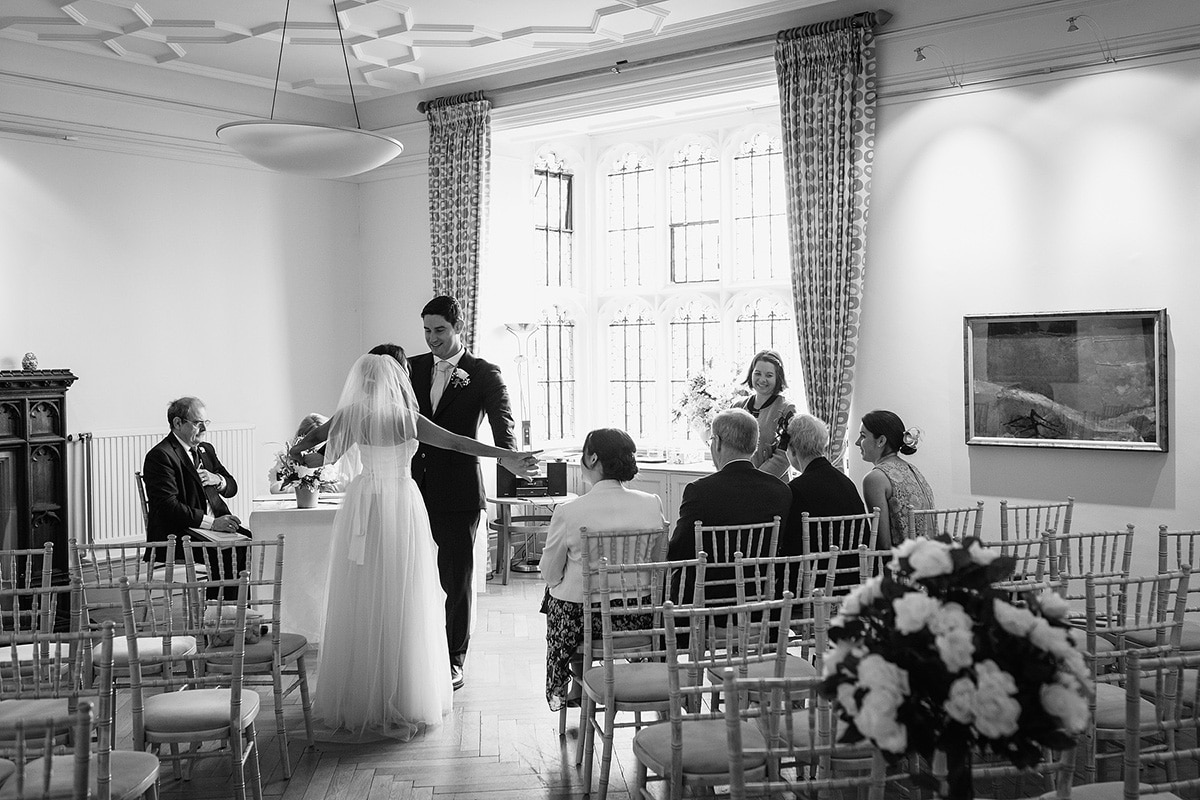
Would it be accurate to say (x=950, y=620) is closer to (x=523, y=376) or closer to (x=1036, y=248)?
(x=1036, y=248)

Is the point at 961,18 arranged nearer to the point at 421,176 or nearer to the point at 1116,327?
the point at 1116,327

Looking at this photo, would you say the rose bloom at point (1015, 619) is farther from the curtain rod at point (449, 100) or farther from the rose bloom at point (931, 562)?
the curtain rod at point (449, 100)

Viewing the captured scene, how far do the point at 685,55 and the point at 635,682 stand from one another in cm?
510

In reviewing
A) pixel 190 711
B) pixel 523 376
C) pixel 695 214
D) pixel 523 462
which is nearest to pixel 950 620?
pixel 190 711

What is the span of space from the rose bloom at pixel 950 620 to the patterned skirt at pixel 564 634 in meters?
2.47

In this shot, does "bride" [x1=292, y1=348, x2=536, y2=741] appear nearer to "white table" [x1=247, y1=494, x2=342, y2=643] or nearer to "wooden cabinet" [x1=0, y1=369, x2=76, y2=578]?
"white table" [x1=247, y1=494, x2=342, y2=643]

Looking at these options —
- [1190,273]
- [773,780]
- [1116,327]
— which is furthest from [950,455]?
[773,780]

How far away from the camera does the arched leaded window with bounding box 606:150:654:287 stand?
30.9 ft

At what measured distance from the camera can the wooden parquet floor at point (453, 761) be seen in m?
4.04

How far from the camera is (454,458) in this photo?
5449mm

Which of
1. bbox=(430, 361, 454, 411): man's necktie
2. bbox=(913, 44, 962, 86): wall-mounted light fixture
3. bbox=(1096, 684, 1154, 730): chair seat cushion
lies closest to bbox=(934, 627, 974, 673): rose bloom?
bbox=(1096, 684, 1154, 730): chair seat cushion

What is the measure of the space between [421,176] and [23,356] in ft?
11.2

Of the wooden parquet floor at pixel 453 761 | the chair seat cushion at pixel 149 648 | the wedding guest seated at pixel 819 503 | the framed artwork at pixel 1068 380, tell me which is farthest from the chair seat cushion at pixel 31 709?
the framed artwork at pixel 1068 380

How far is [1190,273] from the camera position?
5.74 meters
